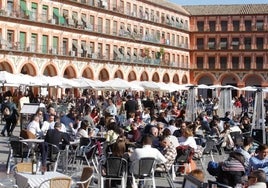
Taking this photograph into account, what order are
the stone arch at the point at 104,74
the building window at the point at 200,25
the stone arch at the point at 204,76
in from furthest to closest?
the building window at the point at 200,25 < the stone arch at the point at 204,76 < the stone arch at the point at 104,74

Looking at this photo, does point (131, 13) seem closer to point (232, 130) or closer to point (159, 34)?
point (159, 34)

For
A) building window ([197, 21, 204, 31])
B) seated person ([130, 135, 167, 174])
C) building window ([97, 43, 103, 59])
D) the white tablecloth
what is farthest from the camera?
building window ([197, 21, 204, 31])

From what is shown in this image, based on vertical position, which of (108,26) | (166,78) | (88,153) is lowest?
(88,153)

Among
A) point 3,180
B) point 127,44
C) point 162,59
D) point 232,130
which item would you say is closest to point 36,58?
point 127,44

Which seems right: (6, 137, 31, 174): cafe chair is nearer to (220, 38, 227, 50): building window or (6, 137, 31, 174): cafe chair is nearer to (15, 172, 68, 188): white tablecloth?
(15, 172, 68, 188): white tablecloth

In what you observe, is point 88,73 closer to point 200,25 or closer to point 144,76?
point 144,76

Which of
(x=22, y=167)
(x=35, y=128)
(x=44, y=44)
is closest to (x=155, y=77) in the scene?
(x=44, y=44)

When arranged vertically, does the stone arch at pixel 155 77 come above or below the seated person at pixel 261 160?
above

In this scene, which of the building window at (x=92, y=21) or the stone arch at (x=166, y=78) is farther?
the stone arch at (x=166, y=78)

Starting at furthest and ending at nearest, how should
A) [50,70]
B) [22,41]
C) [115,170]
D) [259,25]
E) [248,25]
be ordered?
A: [248,25] → [259,25] → [50,70] → [22,41] → [115,170]

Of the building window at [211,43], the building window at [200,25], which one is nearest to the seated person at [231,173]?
the building window at [211,43]

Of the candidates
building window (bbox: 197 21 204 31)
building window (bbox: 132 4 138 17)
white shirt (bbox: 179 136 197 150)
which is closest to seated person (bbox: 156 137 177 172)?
white shirt (bbox: 179 136 197 150)

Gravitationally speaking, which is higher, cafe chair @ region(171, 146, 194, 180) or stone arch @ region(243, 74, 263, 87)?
stone arch @ region(243, 74, 263, 87)

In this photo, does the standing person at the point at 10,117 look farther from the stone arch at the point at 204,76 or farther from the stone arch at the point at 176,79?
the stone arch at the point at 204,76
